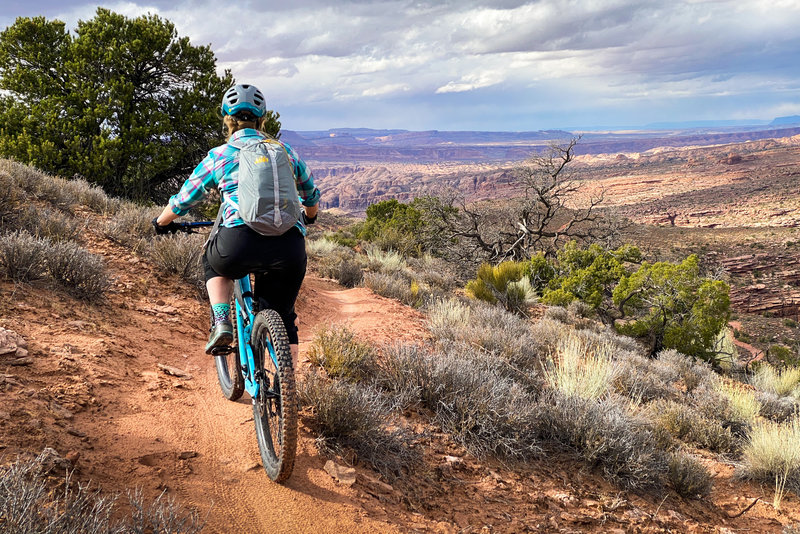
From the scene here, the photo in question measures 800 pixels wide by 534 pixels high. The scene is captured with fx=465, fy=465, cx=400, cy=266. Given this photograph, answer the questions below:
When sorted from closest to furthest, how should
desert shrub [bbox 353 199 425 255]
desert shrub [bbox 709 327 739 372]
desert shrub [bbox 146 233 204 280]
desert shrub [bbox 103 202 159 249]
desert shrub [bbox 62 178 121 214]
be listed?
desert shrub [bbox 146 233 204 280], desert shrub [bbox 103 202 159 249], desert shrub [bbox 62 178 121 214], desert shrub [bbox 709 327 739 372], desert shrub [bbox 353 199 425 255]

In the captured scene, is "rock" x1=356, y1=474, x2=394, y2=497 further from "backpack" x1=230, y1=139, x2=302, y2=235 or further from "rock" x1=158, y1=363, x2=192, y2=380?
"rock" x1=158, y1=363, x2=192, y2=380

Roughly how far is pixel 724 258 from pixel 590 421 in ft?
158

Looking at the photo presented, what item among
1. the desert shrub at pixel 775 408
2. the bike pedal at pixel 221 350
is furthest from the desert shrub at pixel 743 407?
the bike pedal at pixel 221 350

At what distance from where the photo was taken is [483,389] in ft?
13.5

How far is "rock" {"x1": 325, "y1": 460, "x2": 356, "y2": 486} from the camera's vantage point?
293cm

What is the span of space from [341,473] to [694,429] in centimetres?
453

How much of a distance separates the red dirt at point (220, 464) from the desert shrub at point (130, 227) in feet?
6.31

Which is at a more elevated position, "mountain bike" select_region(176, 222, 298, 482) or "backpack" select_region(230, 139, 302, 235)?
"backpack" select_region(230, 139, 302, 235)

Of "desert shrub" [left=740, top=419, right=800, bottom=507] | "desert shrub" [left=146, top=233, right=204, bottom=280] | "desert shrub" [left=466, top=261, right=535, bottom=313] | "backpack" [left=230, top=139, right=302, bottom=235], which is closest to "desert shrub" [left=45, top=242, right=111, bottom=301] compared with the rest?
"desert shrub" [left=146, top=233, right=204, bottom=280]

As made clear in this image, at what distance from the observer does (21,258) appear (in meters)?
4.50

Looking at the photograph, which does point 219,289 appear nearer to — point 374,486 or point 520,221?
point 374,486

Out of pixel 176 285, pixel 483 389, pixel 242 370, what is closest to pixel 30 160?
pixel 176 285

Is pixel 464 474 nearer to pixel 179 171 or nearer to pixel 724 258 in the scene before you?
pixel 179 171

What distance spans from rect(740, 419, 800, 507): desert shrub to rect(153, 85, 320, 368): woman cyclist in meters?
4.64
